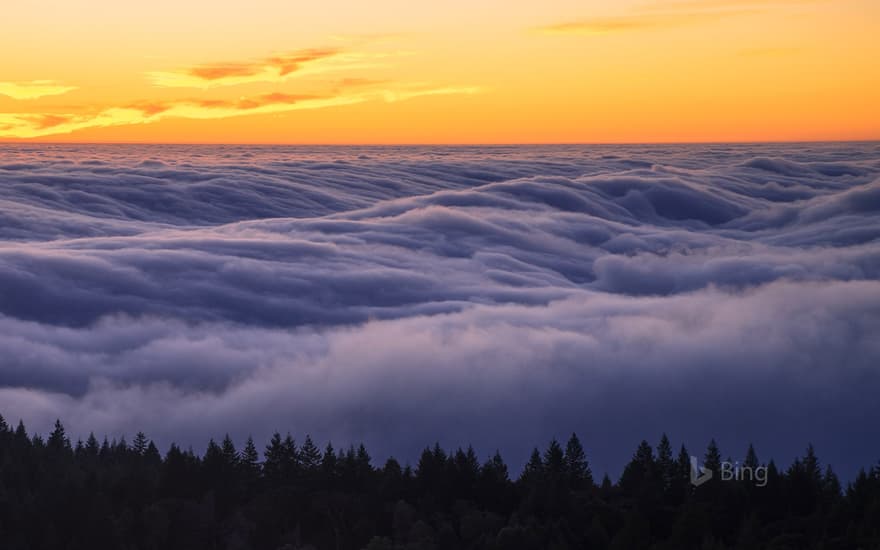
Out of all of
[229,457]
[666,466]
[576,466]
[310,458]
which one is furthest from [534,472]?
[229,457]

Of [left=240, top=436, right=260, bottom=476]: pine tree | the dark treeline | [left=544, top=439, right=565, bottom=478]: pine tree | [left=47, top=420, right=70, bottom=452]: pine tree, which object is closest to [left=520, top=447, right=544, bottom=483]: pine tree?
the dark treeline

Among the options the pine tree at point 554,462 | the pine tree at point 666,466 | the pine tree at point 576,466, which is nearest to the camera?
the pine tree at point 666,466

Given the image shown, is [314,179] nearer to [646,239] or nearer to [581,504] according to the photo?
[646,239]

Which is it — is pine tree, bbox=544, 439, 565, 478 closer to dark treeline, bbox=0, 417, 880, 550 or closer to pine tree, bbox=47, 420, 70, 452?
dark treeline, bbox=0, 417, 880, 550

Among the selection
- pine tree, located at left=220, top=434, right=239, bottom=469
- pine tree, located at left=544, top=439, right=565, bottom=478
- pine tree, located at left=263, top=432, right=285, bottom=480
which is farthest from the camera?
pine tree, located at left=544, top=439, right=565, bottom=478

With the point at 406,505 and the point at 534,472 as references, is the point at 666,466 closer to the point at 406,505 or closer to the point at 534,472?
the point at 534,472

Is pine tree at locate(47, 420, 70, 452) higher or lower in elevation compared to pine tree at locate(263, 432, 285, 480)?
higher

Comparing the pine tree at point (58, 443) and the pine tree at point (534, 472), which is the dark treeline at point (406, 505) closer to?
the pine tree at point (534, 472)

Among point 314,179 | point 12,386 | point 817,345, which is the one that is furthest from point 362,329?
point 314,179

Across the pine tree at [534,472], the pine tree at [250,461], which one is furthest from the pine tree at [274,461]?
the pine tree at [534,472]
